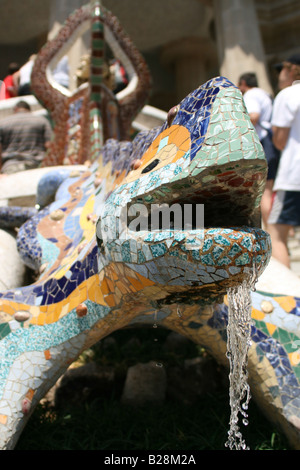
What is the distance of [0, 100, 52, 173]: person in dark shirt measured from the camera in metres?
4.01

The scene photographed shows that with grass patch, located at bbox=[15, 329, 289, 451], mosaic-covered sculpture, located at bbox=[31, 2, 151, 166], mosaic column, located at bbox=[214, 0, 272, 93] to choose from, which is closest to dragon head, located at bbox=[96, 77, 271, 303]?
grass patch, located at bbox=[15, 329, 289, 451]

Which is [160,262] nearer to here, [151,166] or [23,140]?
[151,166]

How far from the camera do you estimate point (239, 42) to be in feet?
28.1

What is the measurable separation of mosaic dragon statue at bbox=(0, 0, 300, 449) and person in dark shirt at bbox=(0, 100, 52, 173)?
1610 millimetres

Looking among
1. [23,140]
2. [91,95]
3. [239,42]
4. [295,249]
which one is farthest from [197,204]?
[239,42]

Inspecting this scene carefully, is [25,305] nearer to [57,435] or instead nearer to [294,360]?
[57,435]

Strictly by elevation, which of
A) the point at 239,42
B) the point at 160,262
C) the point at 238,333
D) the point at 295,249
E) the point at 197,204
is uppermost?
the point at 239,42

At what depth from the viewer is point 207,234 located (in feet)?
4.60

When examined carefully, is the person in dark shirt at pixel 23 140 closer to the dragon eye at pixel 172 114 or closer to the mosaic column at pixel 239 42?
the dragon eye at pixel 172 114

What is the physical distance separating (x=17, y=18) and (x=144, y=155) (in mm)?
10375

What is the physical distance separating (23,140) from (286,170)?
75.8 inches

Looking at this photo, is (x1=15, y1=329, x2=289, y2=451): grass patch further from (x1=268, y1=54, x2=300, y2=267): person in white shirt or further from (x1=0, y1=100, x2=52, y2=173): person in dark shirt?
(x1=0, y1=100, x2=52, y2=173): person in dark shirt

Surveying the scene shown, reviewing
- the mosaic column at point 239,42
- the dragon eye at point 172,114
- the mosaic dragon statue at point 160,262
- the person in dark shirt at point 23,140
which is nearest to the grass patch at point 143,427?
the mosaic dragon statue at point 160,262

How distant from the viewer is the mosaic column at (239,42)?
840 cm
